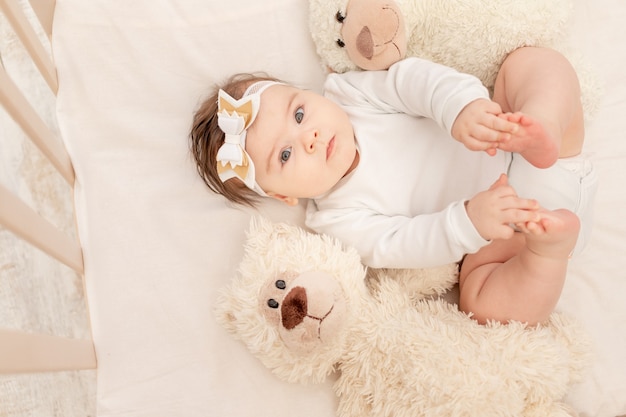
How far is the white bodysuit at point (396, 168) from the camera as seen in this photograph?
3.15 ft

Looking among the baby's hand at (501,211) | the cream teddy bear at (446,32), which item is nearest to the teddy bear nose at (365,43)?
the cream teddy bear at (446,32)

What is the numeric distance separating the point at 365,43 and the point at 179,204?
0.44m

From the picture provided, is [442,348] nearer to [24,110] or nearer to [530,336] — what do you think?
[530,336]

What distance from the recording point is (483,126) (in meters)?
0.82

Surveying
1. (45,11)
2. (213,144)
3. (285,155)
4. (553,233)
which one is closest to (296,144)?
(285,155)

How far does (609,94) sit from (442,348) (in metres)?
0.61

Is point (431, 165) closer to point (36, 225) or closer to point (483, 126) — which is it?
point (483, 126)

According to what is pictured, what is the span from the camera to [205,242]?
1054 millimetres

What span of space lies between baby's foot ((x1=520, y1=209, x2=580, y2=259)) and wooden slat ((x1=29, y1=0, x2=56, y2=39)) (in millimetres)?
932

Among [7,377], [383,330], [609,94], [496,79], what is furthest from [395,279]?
[7,377]

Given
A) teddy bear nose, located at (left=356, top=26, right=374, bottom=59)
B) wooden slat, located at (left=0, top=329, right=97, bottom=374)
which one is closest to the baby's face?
teddy bear nose, located at (left=356, top=26, right=374, bottom=59)

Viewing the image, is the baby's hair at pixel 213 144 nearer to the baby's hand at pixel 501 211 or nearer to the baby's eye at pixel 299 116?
the baby's eye at pixel 299 116

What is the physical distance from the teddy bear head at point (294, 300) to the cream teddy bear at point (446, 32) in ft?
1.14

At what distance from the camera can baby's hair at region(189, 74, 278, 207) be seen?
1.01 m
